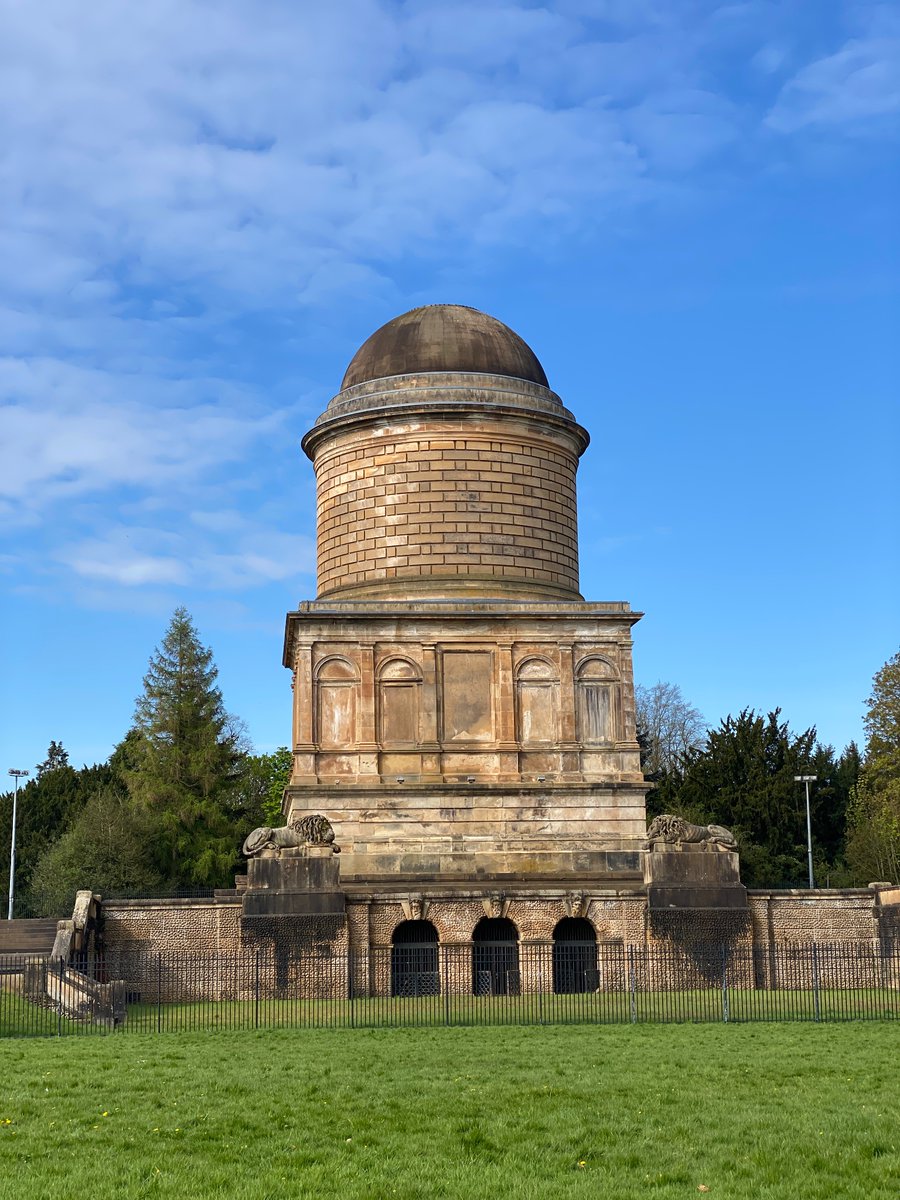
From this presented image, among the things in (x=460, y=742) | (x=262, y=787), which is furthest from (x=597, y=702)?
(x=262, y=787)

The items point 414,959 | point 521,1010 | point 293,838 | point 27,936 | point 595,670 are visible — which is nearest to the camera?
point 521,1010

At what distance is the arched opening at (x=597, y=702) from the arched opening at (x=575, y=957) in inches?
206

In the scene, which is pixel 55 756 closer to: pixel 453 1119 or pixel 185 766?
pixel 185 766

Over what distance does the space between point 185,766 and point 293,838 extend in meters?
28.6

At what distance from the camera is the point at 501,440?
133 feet

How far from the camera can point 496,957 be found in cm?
3200

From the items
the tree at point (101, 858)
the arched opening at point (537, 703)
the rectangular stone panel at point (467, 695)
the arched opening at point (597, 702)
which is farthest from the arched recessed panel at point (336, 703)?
the tree at point (101, 858)

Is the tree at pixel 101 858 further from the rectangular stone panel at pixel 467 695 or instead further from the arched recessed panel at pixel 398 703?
the rectangular stone panel at pixel 467 695

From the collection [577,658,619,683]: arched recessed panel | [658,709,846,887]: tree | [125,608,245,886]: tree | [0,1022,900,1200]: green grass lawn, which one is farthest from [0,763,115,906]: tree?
[0,1022,900,1200]: green grass lawn

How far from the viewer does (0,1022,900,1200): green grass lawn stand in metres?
11.2

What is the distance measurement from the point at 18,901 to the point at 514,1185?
46.5 m

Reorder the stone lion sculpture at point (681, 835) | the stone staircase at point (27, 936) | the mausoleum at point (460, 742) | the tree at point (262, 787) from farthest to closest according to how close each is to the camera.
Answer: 1. the tree at point (262, 787)
2. the stone staircase at point (27, 936)
3. the stone lion sculpture at point (681, 835)
4. the mausoleum at point (460, 742)

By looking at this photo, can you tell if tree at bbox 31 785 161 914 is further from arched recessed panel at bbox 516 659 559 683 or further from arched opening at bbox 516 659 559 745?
arched recessed panel at bbox 516 659 559 683

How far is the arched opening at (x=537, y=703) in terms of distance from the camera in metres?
36.4
